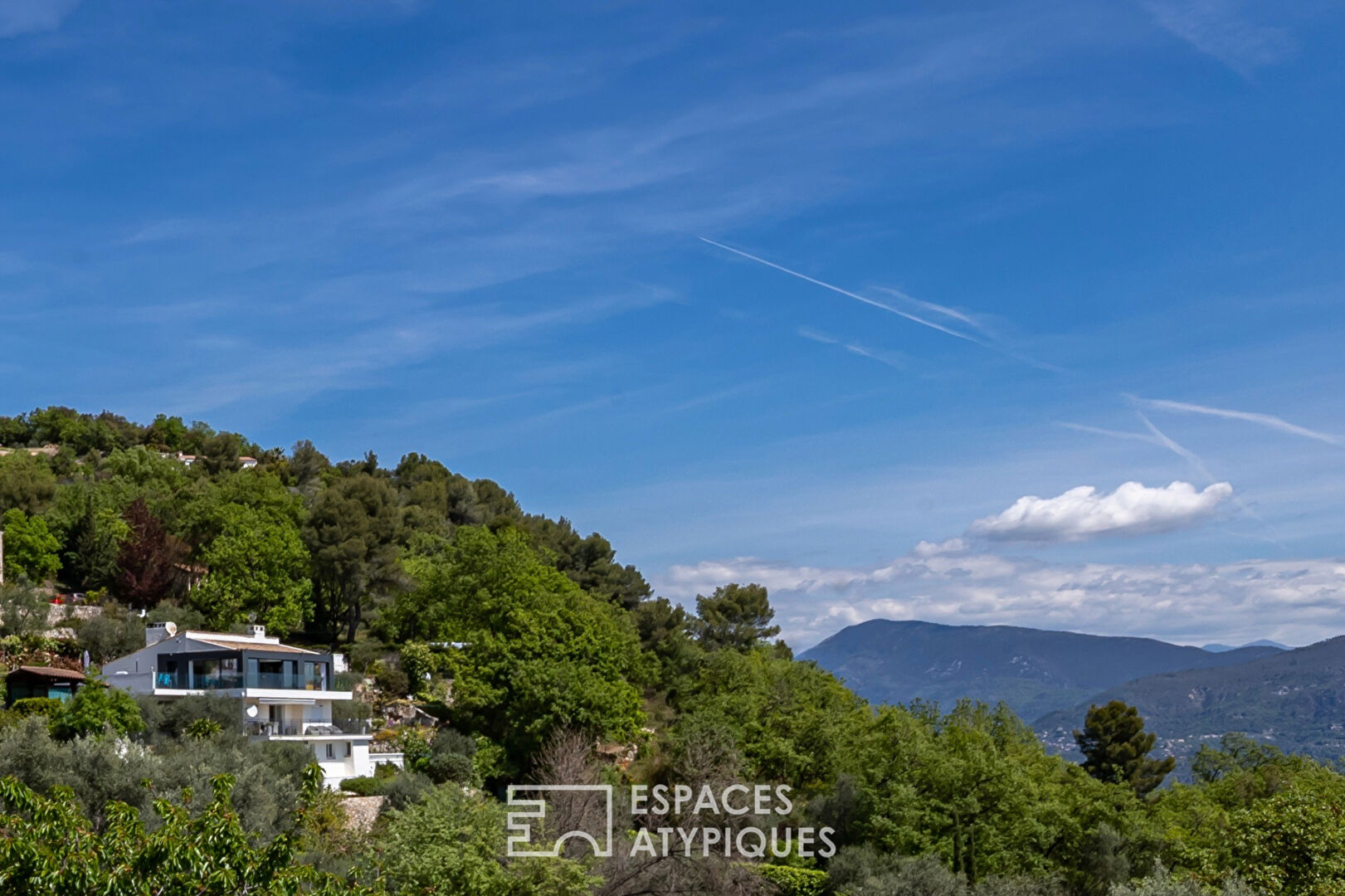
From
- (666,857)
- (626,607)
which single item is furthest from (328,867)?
(626,607)

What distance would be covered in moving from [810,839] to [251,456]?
75.3 meters

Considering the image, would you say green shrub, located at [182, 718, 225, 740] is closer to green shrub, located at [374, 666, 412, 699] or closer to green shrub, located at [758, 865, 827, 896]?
green shrub, located at [374, 666, 412, 699]

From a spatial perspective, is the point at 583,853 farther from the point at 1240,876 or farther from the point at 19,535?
the point at 19,535

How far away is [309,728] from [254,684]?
253cm

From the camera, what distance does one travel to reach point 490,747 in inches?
1762

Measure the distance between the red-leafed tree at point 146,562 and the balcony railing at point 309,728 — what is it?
17137 millimetres

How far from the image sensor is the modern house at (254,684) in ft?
140

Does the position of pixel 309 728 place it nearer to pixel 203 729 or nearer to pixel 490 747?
pixel 203 729

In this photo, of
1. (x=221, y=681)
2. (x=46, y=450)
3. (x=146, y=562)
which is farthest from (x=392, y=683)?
(x=46, y=450)

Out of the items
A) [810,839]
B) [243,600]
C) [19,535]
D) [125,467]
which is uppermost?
[125,467]

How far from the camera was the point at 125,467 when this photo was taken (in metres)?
78.2

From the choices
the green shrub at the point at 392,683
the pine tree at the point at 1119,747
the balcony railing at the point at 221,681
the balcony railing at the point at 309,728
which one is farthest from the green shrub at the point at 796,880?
→ the pine tree at the point at 1119,747

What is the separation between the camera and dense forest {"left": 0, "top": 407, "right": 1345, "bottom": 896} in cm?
2700

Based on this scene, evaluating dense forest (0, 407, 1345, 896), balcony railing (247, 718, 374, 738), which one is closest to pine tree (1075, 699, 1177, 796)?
dense forest (0, 407, 1345, 896)
